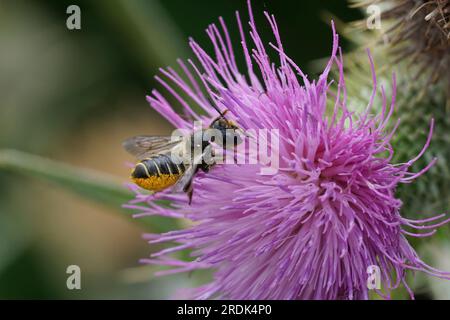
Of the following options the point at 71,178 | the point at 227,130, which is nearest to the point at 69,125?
the point at 71,178

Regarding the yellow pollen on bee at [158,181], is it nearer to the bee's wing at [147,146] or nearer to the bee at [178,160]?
the bee at [178,160]

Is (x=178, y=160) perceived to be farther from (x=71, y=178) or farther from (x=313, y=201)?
(x=71, y=178)

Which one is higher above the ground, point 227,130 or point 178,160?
point 227,130

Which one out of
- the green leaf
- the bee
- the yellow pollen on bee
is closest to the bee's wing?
the bee

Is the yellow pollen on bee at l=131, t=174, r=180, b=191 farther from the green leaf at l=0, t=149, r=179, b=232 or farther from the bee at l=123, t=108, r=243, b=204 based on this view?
the green leaf at l=0, t=149, r=179, b=232

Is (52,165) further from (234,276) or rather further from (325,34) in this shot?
(325,34)
